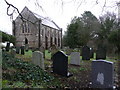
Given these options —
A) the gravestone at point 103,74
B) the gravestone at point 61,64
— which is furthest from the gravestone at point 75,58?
the gravestone at point 103,74

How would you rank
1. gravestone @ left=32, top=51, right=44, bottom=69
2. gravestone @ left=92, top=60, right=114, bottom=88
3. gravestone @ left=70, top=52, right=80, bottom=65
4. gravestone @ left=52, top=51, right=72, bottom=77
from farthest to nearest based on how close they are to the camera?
1. gravestone @ left=70, top=52, right=80, bottom=65
2. gravestone @ left=32, top=51, right=44, bottom=69
3. gravestone @ left=52, top=51, right=72, bottom=77
4. gravestone @ left=92, top=60, right=114, bottom=88

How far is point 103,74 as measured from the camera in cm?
A: 476

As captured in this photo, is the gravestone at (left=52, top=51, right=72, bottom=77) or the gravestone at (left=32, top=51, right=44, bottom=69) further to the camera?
the gravestone at (left=32, top=51, right=44, bottom=69)

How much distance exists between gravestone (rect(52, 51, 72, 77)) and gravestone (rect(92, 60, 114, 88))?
5.55 feet

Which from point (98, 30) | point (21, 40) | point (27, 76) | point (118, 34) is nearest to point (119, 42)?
point (118, 34)

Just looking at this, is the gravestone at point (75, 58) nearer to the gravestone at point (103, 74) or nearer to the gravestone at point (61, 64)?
the gravestone at point (61, 64)

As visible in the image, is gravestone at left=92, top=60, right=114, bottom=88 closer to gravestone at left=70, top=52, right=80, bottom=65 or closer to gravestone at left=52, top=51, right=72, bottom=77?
gravestone at left=52, top=51, right=72, bottom=77

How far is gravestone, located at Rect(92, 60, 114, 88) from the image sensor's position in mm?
4539

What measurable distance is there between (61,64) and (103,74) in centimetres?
244

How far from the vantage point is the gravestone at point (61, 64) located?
21.4ft

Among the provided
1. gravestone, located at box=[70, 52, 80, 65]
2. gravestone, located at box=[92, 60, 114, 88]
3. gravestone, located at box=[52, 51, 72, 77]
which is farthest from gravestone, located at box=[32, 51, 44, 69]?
gravestone, located at box=[92, 60, 114, 88]

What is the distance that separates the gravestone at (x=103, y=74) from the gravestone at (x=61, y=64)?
1692 millimetres

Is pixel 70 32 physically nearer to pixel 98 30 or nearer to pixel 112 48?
pixel 98 30

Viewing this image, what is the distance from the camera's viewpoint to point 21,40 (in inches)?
1344
